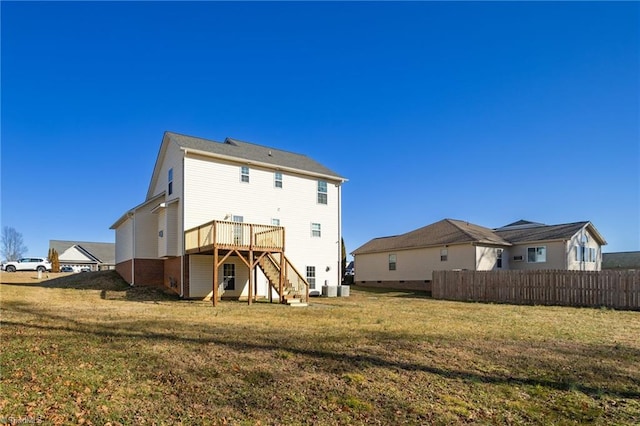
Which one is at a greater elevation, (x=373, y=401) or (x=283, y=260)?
(x=283, y=260)

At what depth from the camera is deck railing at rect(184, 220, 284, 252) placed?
1741 cm

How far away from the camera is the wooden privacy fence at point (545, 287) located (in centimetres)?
1706

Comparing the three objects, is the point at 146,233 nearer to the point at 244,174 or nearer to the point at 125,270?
the point at 125,270

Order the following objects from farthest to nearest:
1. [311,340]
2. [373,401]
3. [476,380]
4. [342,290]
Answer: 1. [342,290]
2. [311,340]
3. [476,380]
4. [373,401]

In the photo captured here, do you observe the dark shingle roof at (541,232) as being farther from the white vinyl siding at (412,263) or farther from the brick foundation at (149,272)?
the brick foundation at (149,272)

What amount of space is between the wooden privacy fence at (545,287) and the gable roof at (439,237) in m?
6.38

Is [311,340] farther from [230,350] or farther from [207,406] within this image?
[207,406]

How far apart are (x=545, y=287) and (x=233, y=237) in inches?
557

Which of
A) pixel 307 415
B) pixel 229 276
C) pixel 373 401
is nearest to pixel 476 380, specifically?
pixel 373 401

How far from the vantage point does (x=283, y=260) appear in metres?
18.6

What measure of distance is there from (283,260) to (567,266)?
1974 cm

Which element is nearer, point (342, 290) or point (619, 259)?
point (342, 290)

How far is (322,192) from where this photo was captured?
24.7 m

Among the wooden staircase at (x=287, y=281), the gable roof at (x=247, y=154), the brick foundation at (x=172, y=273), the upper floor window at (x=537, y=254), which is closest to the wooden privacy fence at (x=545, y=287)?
the wooden staircase at (x=287, y=281)
